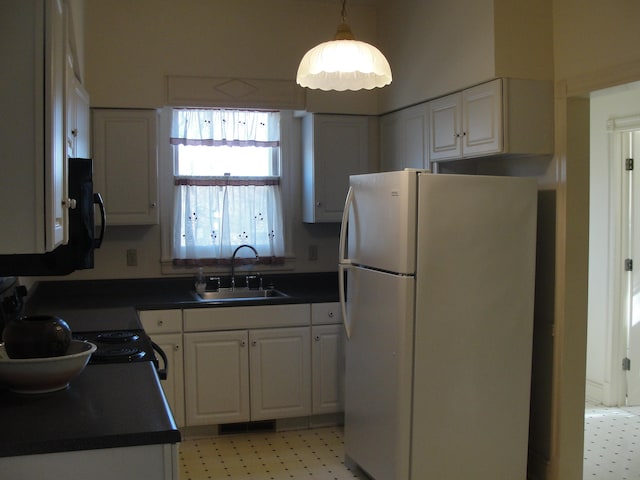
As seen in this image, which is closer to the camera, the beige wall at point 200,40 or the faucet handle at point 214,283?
the beige wall at point 200,40

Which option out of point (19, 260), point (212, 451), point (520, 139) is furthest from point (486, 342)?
point (19, 260)

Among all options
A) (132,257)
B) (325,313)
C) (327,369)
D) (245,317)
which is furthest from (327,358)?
(132,257)

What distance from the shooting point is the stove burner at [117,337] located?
2.82m

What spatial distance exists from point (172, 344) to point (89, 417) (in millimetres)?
2174

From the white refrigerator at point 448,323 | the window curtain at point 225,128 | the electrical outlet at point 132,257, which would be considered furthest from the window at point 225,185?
the white refrigerator at point 448,323

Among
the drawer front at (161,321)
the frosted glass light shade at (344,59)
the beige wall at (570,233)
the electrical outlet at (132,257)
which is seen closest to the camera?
the frosted glass light shade at (344,59)

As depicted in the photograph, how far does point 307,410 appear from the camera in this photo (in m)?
4.27

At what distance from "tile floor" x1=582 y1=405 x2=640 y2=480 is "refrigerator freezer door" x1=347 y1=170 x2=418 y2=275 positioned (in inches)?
63.9

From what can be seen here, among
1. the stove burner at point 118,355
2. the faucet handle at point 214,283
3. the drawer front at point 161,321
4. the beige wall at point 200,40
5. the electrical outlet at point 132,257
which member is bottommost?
the drawer front at point 161,321

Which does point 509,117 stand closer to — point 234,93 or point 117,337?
point 234,93

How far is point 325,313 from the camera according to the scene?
4.25m

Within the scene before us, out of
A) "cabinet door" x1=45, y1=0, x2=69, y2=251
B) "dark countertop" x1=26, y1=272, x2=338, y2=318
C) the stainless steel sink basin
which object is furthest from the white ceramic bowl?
the stainless steel sink basin

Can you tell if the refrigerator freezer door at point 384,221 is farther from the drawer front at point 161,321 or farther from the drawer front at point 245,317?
the drawer front at point 161,321

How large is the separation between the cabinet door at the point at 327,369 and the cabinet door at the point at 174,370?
2.59 feet
